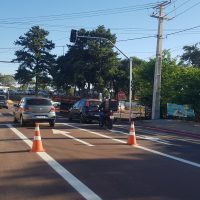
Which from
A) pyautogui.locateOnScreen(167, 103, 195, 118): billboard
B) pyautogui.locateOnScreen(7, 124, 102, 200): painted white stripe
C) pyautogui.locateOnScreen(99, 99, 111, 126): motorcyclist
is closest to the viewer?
pyautogui.locateOnScreen(7, 124, 102, 200): painted white stripe

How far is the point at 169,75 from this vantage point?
130 feet

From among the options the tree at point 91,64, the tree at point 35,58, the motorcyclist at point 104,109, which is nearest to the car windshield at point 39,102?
the motorcyclist at point 104,109

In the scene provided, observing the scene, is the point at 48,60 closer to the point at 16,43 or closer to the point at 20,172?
the point at 16,43

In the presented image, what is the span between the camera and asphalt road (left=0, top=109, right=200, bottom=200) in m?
8.03

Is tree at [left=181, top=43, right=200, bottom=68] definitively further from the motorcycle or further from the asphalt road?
the asphalt road

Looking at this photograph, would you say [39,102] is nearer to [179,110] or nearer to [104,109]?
[104,109]

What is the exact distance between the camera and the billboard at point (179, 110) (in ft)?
110

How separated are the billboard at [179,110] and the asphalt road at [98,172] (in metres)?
18.0

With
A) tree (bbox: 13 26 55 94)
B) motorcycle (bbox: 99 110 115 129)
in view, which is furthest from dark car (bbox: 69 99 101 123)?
tree (bbox: 13 26 55 94)

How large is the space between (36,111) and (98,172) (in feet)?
47.5

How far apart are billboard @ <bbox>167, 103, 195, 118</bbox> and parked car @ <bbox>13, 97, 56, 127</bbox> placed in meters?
12.2

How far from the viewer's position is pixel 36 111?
2419 cm

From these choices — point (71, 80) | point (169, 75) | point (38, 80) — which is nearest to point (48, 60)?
point (38, 80)

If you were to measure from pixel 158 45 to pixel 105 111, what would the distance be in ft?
41.3
